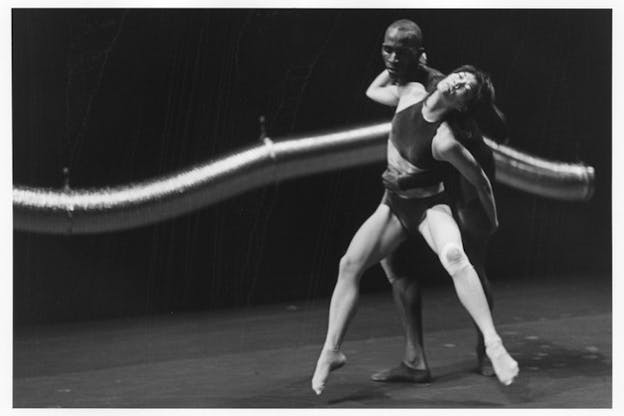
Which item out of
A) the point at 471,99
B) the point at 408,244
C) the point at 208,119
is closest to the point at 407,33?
the point at 471,99

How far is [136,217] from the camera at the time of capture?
7219 mm

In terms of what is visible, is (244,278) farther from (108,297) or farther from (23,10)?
(23,10)

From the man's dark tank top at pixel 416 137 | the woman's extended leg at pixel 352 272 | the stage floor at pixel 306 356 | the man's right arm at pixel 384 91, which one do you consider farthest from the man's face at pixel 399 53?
the stage floor at pixel 306 356

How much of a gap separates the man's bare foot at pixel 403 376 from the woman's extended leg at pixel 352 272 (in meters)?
0.26

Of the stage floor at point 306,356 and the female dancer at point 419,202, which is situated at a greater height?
the female dancer at point 419,202

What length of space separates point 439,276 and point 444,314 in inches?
13.4

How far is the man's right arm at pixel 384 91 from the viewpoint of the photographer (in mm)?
6836

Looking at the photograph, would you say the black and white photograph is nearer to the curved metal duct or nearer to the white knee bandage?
the curved metal duct

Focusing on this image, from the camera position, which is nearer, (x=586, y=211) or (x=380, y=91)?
(x=380, y=91)

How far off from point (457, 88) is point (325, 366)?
1597 millimetres

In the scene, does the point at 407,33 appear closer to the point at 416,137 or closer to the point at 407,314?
the point at 416,137

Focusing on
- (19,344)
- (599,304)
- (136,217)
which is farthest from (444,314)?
(19,344)

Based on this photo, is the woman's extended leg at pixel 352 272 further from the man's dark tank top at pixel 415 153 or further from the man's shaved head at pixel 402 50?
the man's shaved head at pixel 402 50

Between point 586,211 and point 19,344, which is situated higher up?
point 586,211
